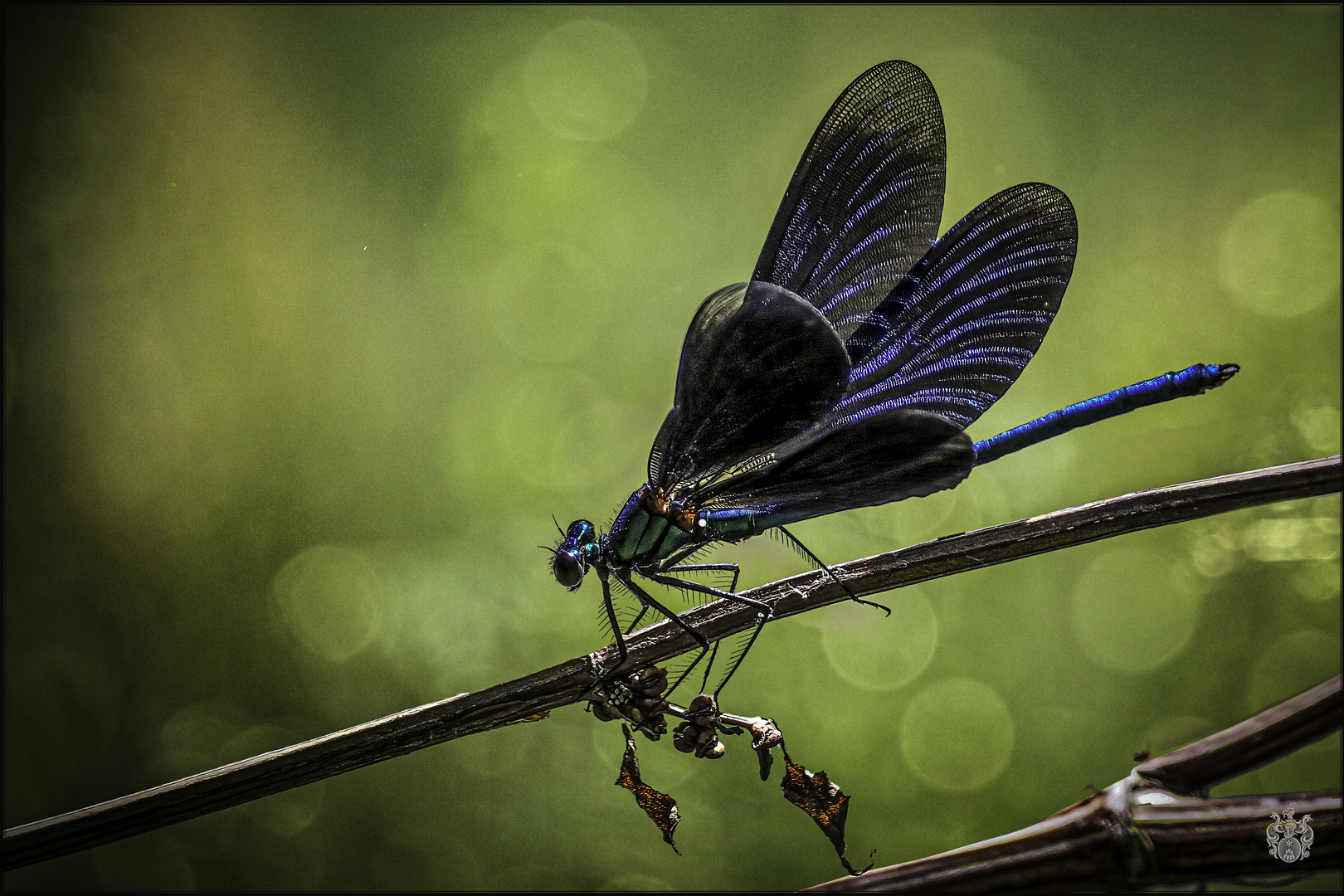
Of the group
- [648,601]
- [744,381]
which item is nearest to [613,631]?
[648,601]

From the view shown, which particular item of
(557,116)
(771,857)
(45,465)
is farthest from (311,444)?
(771,857)

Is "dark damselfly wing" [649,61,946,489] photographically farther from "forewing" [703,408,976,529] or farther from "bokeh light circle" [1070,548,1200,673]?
"bokeh light circle" [1070,548,1200,673]

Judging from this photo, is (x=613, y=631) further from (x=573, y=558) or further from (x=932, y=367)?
(x=932, y=367)

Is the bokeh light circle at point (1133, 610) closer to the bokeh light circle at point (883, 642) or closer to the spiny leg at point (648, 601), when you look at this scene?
the bokeh light circle at point (883, 642)

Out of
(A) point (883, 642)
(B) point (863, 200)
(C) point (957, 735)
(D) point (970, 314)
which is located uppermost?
(B) point (863, 200)

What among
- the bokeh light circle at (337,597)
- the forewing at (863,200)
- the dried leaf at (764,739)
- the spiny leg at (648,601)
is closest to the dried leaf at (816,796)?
the dried leaf at (764,739)

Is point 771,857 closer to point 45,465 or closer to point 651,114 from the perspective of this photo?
point 651,114

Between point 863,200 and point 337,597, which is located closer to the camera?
point 863,200
